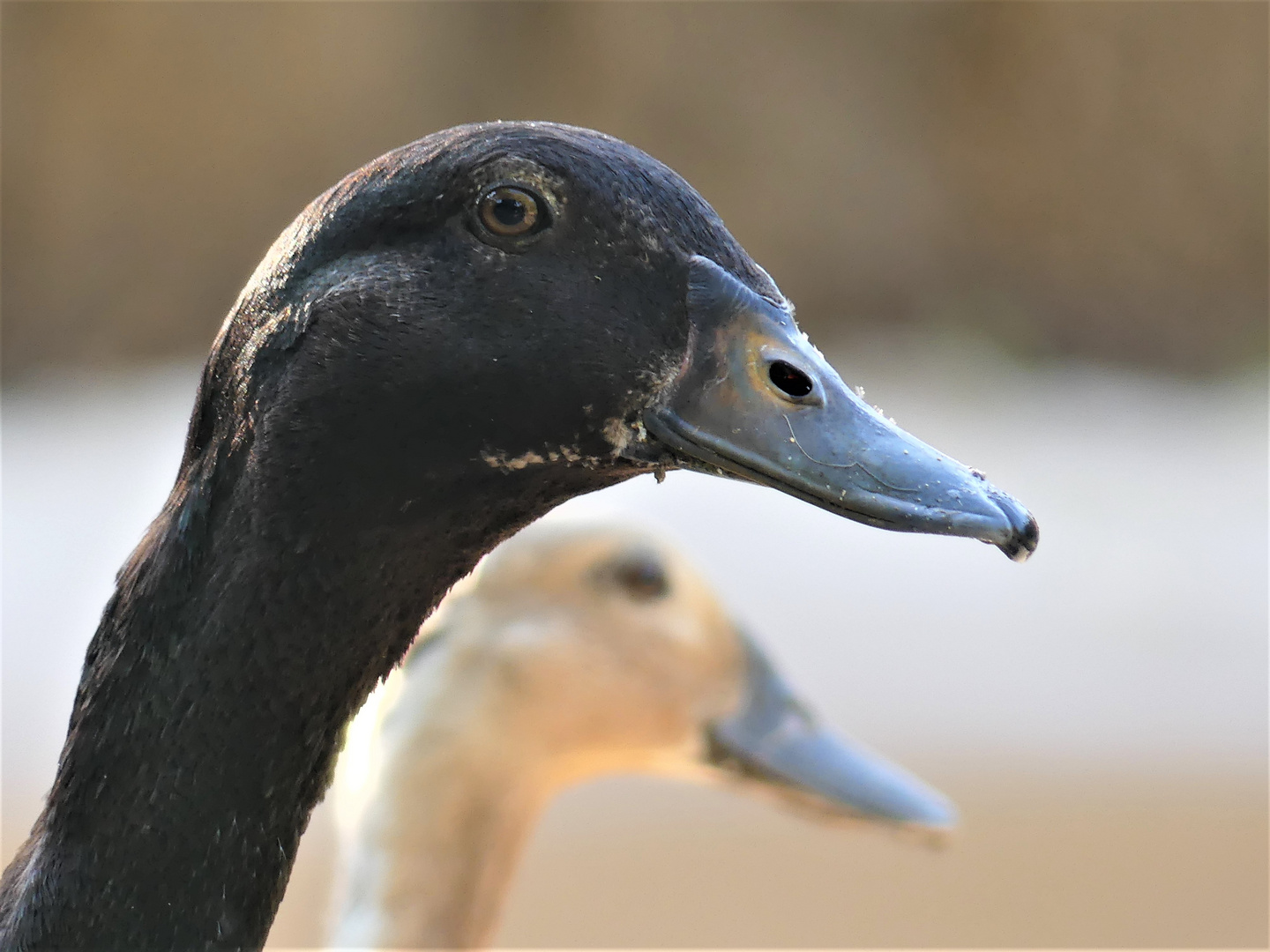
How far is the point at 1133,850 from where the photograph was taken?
5.73 m

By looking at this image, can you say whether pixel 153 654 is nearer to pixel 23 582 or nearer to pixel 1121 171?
pixel 23 582

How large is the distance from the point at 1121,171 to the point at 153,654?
9.36 meters

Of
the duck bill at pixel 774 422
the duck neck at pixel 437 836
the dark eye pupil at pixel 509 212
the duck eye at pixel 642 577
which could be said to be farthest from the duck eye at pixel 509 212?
the duck eye at pixel 642 577

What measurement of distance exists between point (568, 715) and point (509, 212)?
1741 millimetres

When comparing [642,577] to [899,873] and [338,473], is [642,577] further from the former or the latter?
[899,873]

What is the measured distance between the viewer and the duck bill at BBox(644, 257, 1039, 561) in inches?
44.5

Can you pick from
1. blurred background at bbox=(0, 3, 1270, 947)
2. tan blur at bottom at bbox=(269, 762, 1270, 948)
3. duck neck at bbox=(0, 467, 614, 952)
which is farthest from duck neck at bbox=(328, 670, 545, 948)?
blurred background at bbox=(0, 3, 1270, 947)

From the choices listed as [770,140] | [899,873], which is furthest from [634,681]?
[770,140]

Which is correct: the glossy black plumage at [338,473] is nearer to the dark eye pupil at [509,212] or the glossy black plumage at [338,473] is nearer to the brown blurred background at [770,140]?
the dark eye pupil at [509,212]

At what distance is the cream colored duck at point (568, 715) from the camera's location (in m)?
2.59

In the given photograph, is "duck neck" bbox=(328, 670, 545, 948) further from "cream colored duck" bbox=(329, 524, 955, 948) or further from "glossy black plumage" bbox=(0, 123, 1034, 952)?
"glossy black plumage" bbox=(0, 123, 1034, 952)

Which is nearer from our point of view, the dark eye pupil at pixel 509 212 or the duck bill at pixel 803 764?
the dark eye pupil at pixel 509 212

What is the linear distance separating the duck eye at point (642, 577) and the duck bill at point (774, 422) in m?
1.67

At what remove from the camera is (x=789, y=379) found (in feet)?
3.85
